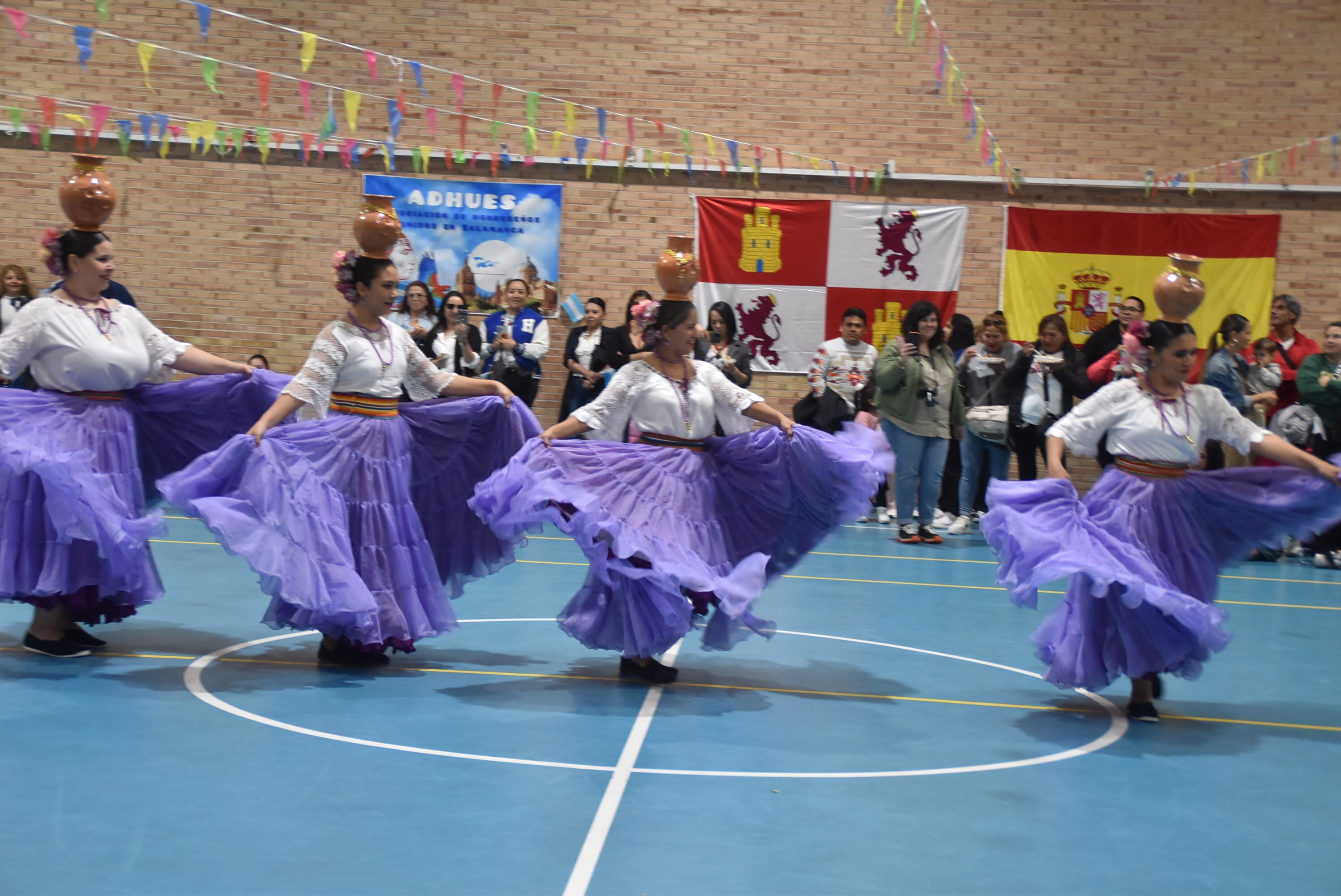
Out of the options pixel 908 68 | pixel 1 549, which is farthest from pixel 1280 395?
pixel 1 549

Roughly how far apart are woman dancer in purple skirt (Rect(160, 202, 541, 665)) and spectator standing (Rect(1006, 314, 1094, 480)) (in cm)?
520

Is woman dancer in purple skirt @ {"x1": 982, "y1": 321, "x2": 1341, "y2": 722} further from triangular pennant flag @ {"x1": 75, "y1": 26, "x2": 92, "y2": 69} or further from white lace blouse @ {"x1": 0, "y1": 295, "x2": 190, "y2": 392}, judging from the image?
triangular pennant flag @ {"x1": 75, "y1": 26, "x2": 92, "y2": 69}

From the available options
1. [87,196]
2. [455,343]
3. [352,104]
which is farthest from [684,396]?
[352,104]

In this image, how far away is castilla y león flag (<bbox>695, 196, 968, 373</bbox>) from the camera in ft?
41.5

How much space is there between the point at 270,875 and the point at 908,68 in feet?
36.4

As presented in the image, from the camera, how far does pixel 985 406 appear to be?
10.1m

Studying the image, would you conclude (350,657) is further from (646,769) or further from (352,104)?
(352,104)

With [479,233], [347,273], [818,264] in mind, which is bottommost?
[347,273]

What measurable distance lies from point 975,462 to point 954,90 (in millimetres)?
4246

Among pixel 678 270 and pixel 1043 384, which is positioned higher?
pixel 678 270

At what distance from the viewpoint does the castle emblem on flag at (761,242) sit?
1270cm

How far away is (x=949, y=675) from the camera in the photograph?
573 centimetres

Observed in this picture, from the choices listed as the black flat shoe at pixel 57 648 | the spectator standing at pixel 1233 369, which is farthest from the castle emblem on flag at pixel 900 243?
the black flat shoe at pixel 57 648

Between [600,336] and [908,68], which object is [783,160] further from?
[600,336]
